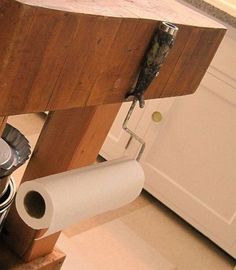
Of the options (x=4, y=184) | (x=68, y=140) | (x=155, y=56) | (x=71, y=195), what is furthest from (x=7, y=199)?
(x=155, y=56)

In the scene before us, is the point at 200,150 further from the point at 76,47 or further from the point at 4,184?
the point at 76,47

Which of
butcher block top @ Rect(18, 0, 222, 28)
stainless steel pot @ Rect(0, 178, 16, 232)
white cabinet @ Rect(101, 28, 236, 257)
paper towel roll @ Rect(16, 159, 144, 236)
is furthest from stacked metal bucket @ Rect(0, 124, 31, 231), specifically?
white cabinet @ Rect(101, 28, 236, 257)

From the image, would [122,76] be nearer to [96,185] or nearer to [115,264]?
[96,185]

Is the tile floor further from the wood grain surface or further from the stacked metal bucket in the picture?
the wood grain surface

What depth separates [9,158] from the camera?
839 mm

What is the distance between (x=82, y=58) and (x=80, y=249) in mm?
1158

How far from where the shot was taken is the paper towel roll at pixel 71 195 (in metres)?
0.57

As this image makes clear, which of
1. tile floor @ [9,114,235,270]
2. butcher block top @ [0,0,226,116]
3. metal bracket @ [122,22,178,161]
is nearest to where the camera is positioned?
butcher block top @ [0,0,226,116]

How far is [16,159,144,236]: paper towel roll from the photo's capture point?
567mm

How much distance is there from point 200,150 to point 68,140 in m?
0.92

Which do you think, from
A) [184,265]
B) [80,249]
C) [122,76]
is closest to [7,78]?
[122,76]

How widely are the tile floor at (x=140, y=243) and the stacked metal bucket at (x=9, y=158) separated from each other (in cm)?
53

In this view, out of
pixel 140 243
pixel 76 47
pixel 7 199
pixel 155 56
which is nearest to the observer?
pixel 76 47

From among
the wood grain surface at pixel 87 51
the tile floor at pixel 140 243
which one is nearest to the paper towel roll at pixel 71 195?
the wood grain surface at pixel 87 51
